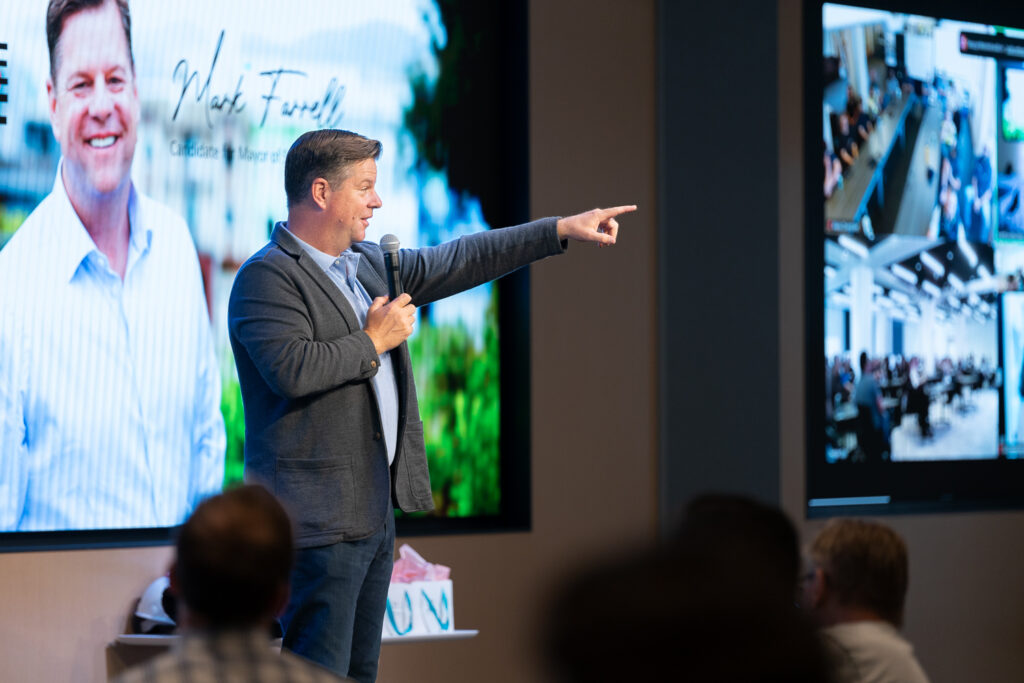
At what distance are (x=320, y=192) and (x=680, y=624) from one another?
195cm

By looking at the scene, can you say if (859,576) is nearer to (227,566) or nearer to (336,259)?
(227,566)

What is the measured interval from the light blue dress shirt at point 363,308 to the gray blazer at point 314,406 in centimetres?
2

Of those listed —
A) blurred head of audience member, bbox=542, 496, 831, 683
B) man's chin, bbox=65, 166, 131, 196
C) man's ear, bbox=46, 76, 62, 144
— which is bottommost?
blurred head of audience member, bbox=542, 496, 831, 683

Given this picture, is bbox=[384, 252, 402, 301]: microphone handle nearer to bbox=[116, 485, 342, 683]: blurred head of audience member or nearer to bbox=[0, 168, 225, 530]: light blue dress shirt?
bbox=[0, 168, 225, 530]: light blue dress shirt

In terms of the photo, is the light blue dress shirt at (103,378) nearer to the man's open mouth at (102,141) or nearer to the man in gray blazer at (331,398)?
the man's open mouth at (102,141)

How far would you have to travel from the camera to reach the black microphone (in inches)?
101

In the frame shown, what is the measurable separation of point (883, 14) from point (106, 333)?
9.87 ft

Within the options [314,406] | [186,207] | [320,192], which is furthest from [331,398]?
[186,207]

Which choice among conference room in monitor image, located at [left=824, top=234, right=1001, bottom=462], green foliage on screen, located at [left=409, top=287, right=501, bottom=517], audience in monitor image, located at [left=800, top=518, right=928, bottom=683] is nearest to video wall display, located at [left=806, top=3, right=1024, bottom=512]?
conference room in monitor image, located at [left=824, top=234, right=1001, bottom=462]

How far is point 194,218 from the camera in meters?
3.45

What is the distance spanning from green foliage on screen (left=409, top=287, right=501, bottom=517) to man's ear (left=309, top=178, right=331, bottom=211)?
1.24m

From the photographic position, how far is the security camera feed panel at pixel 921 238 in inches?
166

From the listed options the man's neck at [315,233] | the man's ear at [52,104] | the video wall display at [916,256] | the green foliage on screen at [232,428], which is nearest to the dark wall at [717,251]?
the video wall display at [916,256]

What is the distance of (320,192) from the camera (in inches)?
97.7
